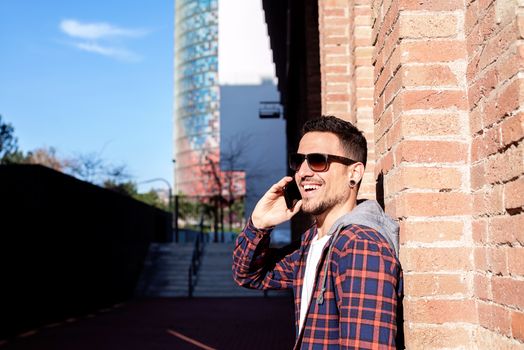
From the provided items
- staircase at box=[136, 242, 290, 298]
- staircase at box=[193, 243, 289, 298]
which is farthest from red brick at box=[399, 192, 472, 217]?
staircase at box=[136, 242, 290, 298]

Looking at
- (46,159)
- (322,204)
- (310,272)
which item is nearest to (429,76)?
(322,204)

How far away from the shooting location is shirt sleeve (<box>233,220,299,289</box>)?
2.48 metres

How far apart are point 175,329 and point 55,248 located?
123 inches

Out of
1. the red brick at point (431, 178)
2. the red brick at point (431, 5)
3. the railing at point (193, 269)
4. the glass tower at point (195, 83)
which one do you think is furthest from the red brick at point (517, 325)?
the glass tower at point (195, 83)

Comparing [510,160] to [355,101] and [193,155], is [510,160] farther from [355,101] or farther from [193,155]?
[193,155]

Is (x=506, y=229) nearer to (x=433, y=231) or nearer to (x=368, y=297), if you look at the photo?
(x=433, y=231)

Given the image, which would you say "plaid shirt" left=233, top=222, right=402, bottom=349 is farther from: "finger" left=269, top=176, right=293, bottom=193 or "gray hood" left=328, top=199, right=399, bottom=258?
"finger" left=269, top=176, right=293, bottom=193

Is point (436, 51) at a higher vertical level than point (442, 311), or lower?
higher

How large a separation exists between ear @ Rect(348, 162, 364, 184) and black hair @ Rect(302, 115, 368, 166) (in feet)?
0.07

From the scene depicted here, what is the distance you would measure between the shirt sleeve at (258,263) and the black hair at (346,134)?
588mm

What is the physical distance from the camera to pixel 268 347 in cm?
937

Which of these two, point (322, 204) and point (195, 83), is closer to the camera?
point (322, 204)

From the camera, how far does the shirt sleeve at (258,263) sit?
2.48 meters

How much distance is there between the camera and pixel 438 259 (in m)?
1.88
